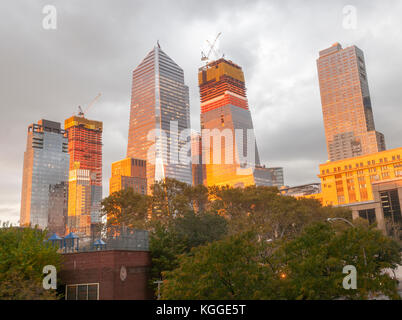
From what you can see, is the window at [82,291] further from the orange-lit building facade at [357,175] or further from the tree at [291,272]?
the orange-lit building facade at [357,175]

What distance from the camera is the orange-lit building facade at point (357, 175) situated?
159 metres

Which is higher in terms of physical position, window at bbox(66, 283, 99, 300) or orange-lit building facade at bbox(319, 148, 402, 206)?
orange-lit building facade at bbox(319, 148, 402, 206)

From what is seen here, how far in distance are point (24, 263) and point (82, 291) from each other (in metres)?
6.18

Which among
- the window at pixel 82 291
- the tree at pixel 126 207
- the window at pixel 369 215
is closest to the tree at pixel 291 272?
the window at pixel 82 291

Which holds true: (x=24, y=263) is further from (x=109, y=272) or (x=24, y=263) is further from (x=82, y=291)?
(x=109, y=272)

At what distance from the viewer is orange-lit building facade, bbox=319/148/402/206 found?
159375 mm

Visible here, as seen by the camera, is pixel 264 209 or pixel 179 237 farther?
pixel 264 209

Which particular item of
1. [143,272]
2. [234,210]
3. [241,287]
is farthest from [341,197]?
[241,287]

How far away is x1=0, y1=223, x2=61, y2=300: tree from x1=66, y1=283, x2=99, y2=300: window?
2.41m

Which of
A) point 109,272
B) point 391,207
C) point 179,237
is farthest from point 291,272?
point 391,207

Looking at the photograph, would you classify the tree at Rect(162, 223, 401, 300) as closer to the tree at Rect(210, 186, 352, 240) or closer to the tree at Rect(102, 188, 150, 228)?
the tree at Rect(210, 186, 352, 240)

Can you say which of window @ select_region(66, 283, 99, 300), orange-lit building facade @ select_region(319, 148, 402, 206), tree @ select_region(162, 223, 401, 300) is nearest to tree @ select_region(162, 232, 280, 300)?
tree @ select_region(162, 223, 401, 300)

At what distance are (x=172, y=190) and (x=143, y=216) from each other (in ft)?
25.1

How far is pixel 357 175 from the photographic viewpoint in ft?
558
